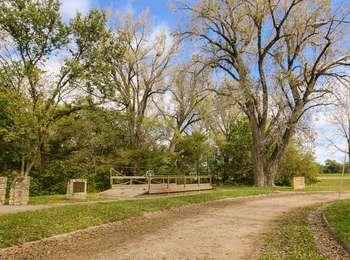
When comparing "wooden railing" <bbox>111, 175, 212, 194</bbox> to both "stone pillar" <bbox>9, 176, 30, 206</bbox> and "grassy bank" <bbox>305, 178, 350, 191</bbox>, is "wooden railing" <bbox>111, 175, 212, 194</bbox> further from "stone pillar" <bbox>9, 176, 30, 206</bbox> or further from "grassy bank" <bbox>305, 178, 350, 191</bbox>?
"grassy bank" <bbox>305, 178, 350, 191</bbox>

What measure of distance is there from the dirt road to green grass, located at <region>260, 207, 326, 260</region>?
0.30 meters

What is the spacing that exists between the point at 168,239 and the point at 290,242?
284 centimetres

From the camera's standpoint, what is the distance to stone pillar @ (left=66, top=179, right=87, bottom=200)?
21391mm

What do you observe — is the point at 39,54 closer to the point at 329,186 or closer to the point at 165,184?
the point at 165,184

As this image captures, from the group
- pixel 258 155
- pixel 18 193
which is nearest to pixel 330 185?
pixel 258 155

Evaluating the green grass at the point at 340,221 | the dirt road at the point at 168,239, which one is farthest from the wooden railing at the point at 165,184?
the green grass at the point at 340,221

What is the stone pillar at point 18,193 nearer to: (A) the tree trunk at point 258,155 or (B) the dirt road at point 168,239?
(B) the dirt road at point 168,239

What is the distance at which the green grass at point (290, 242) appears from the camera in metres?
8.55

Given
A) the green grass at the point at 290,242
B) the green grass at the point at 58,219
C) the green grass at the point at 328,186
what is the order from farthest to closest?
1. the green grass at the point at 328,186
2. the green grass at the point at 58,219
3. the green grass at the point at 290,242

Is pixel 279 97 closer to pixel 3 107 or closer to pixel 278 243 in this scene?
pixel 3 107

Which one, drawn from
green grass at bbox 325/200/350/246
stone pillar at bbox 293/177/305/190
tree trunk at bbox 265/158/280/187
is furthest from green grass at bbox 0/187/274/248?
stone pillar at bbox 293/177/305/190

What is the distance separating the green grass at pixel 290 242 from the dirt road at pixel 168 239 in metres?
0.30

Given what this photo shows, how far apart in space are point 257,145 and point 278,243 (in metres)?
21.4

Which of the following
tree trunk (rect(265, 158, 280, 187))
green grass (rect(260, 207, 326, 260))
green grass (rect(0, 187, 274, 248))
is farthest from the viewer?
tree trunk (rect(265, 158, 280, 187))
